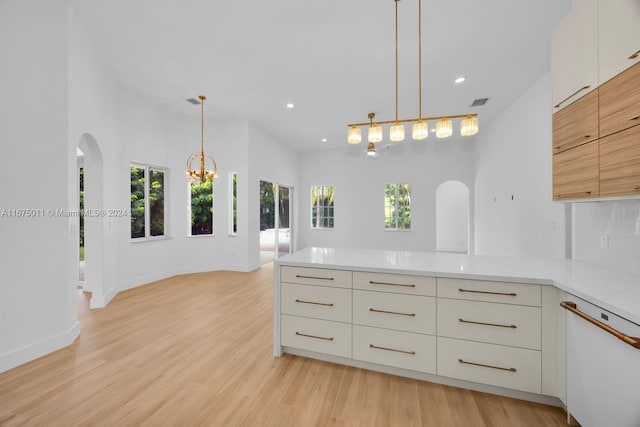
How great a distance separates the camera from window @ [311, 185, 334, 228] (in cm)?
804

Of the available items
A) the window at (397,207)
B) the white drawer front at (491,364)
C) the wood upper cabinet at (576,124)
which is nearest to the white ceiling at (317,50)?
the wood upper cabinet at (576,124)

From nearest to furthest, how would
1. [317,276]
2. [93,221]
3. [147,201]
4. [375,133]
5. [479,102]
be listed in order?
1. [317,276]
2. [375,133]
3. [93,221]
4. [479,102]
5. [147,201]

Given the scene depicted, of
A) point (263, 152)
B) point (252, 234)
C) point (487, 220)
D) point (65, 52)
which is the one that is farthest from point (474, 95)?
point (65, 52)

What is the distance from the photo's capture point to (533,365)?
1602 millimetres

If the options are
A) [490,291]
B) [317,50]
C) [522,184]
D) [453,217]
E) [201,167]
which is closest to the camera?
[490,291]

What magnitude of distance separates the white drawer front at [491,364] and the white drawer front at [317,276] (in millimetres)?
781

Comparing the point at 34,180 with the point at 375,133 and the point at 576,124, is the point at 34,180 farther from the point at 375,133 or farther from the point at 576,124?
the point at 576,124

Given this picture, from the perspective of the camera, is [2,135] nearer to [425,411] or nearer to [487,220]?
[425,411]

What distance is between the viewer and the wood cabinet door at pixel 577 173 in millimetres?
1680

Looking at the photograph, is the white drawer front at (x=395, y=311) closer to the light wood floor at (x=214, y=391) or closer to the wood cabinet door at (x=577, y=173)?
the light wood floor at (x=214, y=391)

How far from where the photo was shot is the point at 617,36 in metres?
1.47

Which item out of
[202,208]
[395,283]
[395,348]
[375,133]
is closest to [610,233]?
[395,283]

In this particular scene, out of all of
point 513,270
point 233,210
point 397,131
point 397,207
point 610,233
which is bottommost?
point 513,270

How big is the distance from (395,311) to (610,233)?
179 cm
